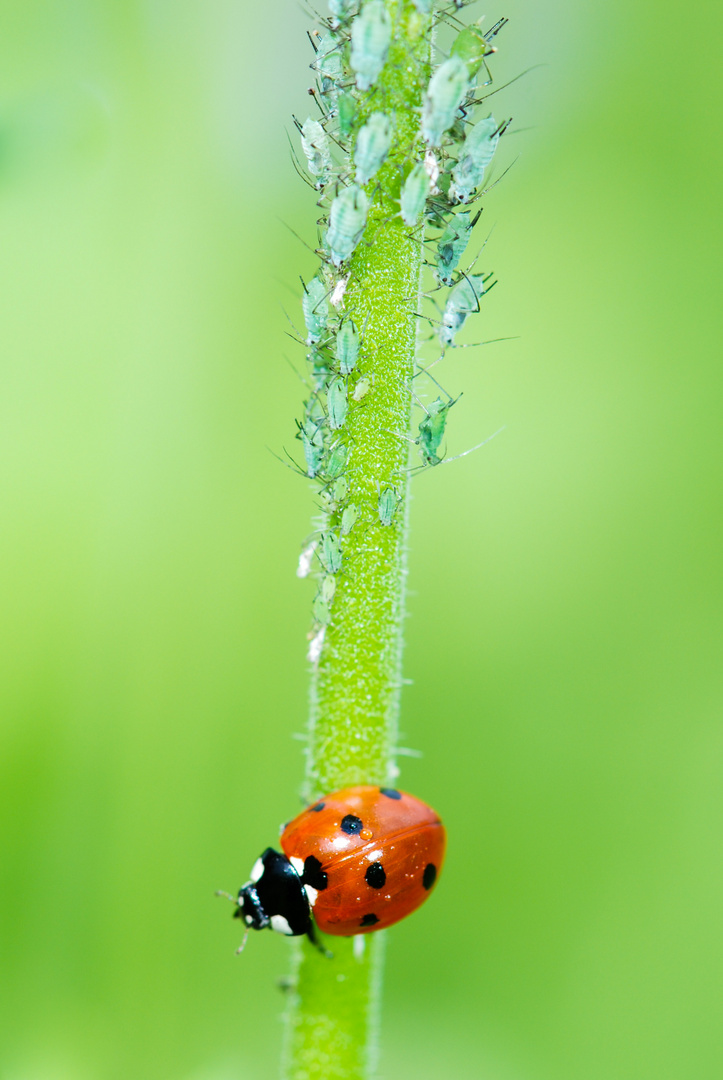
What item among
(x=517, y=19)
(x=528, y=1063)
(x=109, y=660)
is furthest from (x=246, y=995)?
(x=517, y=19)

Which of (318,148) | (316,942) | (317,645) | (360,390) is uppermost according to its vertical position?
(318,148)

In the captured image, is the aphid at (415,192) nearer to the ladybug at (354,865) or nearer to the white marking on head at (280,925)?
the ladybug at (354,865)

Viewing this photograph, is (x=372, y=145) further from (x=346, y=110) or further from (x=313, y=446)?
(x=313, y=446)

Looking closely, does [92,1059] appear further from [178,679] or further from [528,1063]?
[528,1063]

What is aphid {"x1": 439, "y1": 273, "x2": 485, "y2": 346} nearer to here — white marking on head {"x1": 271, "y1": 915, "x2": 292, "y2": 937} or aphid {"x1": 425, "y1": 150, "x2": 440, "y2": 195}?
aphid {"x1": 425, "y1": 150, "x2": 440, "y2": 195}

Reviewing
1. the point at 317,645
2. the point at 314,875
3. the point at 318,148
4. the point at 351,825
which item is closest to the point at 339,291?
the point at 318,148
